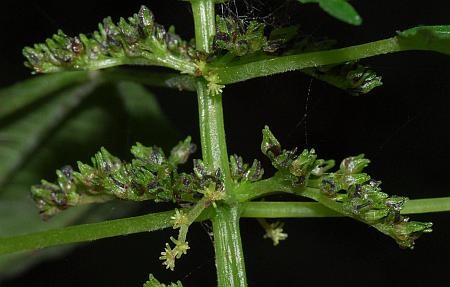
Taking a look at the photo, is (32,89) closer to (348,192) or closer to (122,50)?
(122,50)

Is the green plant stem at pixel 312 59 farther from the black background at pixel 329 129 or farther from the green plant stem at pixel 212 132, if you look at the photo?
the black background at pixel 329 129

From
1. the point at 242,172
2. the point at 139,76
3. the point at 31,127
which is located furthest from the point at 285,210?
the point at 31,127

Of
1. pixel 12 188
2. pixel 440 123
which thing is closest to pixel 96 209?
pixel 12 188

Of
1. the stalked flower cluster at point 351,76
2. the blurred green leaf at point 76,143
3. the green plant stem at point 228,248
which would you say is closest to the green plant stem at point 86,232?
the green plant stem at point 228,248

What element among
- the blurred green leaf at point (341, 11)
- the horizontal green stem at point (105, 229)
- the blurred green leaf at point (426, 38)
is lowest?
the horizontal green stem at point (105, 229)

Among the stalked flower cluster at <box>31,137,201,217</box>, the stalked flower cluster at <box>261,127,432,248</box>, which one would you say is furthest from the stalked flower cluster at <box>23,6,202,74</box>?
the stalked flower cluster at <box>261,127,432,248</box>

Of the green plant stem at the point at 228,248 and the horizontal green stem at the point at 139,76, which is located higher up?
the horizontal green stem at the point at 139,76

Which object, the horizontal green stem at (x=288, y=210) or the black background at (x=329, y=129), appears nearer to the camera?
the horizontal green stem at (x=288, y=210)

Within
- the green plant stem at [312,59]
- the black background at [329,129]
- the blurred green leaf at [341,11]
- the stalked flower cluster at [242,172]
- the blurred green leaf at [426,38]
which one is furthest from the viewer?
the black background at [329,129]
